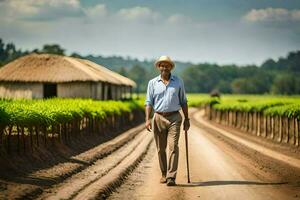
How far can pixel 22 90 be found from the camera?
1842 inches

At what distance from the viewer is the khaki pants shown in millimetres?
11859

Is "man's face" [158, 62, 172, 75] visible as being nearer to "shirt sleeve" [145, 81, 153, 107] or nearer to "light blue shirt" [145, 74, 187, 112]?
"light blue shirt" [145, 74, 187, 112]

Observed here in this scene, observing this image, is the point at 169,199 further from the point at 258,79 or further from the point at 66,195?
the point at 258,79

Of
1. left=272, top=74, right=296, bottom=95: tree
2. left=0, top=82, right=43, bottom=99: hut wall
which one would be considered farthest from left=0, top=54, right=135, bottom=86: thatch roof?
left=272, top=74, right=296, bottom=95: tree

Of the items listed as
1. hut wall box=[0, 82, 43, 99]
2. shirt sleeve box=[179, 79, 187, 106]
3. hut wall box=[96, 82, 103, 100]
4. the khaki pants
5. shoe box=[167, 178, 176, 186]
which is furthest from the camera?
hut wall box=[96, 82, 103, 100]

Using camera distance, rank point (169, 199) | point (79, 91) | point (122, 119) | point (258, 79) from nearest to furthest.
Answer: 1. point (169, 199)
2. point (122, 119)
3. point (79, 91)
4. point (258, 79)

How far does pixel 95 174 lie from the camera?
1346 centimetres

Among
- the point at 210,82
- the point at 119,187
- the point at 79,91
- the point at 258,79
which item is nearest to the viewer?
the point at 119,187

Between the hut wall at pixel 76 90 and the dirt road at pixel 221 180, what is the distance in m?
28.7

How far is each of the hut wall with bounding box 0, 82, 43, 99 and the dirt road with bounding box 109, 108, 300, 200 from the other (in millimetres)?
30074

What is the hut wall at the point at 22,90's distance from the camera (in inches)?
1832

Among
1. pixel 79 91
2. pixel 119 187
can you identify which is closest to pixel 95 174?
pixel 119 187

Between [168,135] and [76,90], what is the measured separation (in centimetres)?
3472

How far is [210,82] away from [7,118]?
6883 inches
